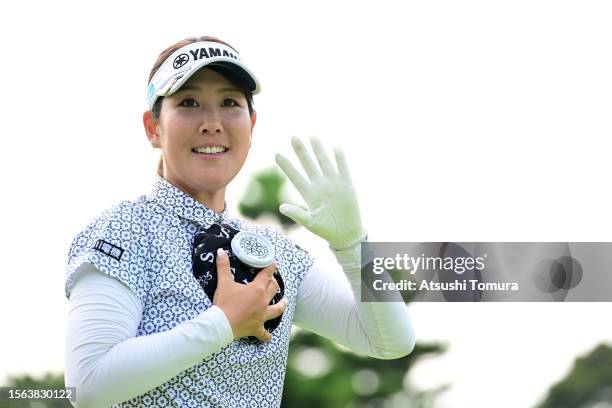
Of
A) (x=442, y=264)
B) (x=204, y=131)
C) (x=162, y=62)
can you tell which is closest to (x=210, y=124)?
(x=204, y=131)

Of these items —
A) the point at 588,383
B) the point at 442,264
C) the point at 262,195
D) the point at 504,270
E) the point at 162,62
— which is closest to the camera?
the point at 162,62

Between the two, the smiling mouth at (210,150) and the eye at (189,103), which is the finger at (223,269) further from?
the eye at (189,103)

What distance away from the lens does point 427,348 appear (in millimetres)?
8953

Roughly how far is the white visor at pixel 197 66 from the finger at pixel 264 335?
57 centimetres

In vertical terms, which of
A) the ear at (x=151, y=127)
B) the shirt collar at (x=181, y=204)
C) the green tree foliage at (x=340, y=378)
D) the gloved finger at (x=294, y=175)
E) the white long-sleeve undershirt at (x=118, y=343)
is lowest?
the white long-sleeve undershirt at (x=118, y=343)

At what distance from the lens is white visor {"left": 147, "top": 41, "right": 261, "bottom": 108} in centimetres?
273

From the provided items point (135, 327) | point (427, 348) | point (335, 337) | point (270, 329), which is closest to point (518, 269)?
point (335, 337)

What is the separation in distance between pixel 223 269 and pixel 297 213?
0.70ft

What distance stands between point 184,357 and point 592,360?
10.8m

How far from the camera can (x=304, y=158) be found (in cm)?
275

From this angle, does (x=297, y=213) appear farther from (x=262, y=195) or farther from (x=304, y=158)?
(x=262, y=195)

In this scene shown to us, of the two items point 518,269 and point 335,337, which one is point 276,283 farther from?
point 518,269

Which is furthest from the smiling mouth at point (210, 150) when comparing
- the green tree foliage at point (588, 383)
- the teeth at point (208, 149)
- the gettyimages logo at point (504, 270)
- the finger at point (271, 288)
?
the green tree foliage at point (588, 383)

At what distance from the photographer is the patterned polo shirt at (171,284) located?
2.57 meters
